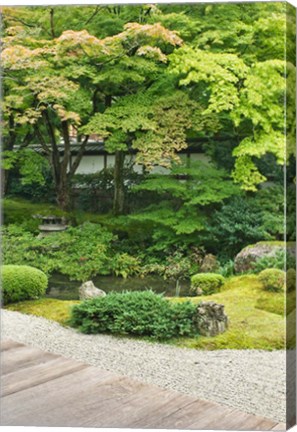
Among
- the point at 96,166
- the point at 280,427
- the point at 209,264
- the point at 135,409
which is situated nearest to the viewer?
the point at 280,427

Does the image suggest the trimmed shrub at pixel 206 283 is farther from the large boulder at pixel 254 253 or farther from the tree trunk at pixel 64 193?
the tree trunk at pixel 64 193

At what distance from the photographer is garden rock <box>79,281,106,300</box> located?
20.9ft

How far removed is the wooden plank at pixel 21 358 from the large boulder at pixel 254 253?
1.84 meters

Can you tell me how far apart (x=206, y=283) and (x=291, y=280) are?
0.72 m

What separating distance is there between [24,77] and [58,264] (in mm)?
1707

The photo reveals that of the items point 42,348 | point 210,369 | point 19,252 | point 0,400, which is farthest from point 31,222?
point 210,369

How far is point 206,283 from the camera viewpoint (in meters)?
6.23

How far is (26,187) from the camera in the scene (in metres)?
6.54

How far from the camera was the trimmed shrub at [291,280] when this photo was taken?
6027 mm

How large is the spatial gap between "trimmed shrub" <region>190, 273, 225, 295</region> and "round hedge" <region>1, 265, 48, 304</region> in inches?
52.9

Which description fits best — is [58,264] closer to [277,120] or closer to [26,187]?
[26,187]

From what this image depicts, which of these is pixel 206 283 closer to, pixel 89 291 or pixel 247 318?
pixel 247 318

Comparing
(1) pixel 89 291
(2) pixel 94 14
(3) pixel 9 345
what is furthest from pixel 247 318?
(2) pixel 94 14

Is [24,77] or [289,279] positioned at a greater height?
[24,77]
